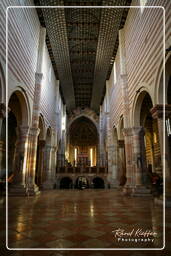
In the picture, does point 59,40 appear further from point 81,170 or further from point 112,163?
point 81,170

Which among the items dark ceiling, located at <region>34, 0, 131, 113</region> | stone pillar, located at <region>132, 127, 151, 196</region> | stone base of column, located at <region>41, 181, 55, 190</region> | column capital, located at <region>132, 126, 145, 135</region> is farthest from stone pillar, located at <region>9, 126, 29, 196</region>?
dark ceiling, located at <region>34, 0, 131, 113</region>

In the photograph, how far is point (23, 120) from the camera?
39.7 feet

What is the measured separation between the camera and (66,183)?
987 inches

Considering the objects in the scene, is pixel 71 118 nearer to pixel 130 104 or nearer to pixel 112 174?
pixel 112 174

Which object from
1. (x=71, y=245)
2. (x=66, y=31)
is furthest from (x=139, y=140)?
(x=66, y=31)

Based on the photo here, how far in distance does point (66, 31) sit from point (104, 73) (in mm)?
7410

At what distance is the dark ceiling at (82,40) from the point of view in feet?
42.9

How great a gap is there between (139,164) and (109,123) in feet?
34.6

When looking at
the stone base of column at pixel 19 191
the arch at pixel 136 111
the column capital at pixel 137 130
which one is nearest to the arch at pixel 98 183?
the column capital at pixel 137 130

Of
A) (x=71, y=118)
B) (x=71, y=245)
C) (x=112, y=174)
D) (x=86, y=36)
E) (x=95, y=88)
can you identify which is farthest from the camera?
(x=71, y=118)

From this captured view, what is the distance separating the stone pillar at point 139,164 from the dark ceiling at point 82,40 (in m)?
8.75

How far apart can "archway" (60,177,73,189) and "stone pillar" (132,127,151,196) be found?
1433 cm

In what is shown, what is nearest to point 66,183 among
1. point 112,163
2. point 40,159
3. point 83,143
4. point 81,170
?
point 81,170

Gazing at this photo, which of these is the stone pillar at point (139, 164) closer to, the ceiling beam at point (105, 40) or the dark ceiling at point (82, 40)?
the ceiling beam at point (105, 40)
